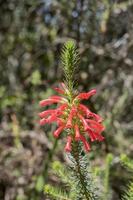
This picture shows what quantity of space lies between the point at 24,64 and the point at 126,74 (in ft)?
5.87

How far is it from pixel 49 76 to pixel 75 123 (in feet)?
17.1

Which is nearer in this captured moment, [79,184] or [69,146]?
[69,146]

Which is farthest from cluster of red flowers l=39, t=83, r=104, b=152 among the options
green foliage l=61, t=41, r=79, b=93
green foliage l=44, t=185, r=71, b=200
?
green foliage l=44, t=185, r=71, b=200

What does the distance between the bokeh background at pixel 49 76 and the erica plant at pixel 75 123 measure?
2776 mm

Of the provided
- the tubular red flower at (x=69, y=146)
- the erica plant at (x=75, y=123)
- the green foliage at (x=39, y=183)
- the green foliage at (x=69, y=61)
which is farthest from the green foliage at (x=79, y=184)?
the green foliage at (x=39, y=183)

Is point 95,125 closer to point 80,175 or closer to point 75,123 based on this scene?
point 75,123

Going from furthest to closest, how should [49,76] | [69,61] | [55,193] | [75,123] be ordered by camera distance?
[49,76]
[55,193]
[75,123]
[69,61]

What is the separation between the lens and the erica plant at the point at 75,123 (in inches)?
69.2

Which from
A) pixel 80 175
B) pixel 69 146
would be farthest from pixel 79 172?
pixel 69 146

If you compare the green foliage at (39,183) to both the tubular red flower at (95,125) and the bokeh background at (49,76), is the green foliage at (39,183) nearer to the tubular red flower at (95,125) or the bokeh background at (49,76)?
the bokeh background at (49,76)

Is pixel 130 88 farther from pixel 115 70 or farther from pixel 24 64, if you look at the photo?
pixel 24 64

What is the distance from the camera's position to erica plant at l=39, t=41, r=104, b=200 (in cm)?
176

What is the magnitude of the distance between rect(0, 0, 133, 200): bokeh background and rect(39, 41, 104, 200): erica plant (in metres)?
2.78

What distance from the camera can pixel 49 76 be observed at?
23.0 ft
